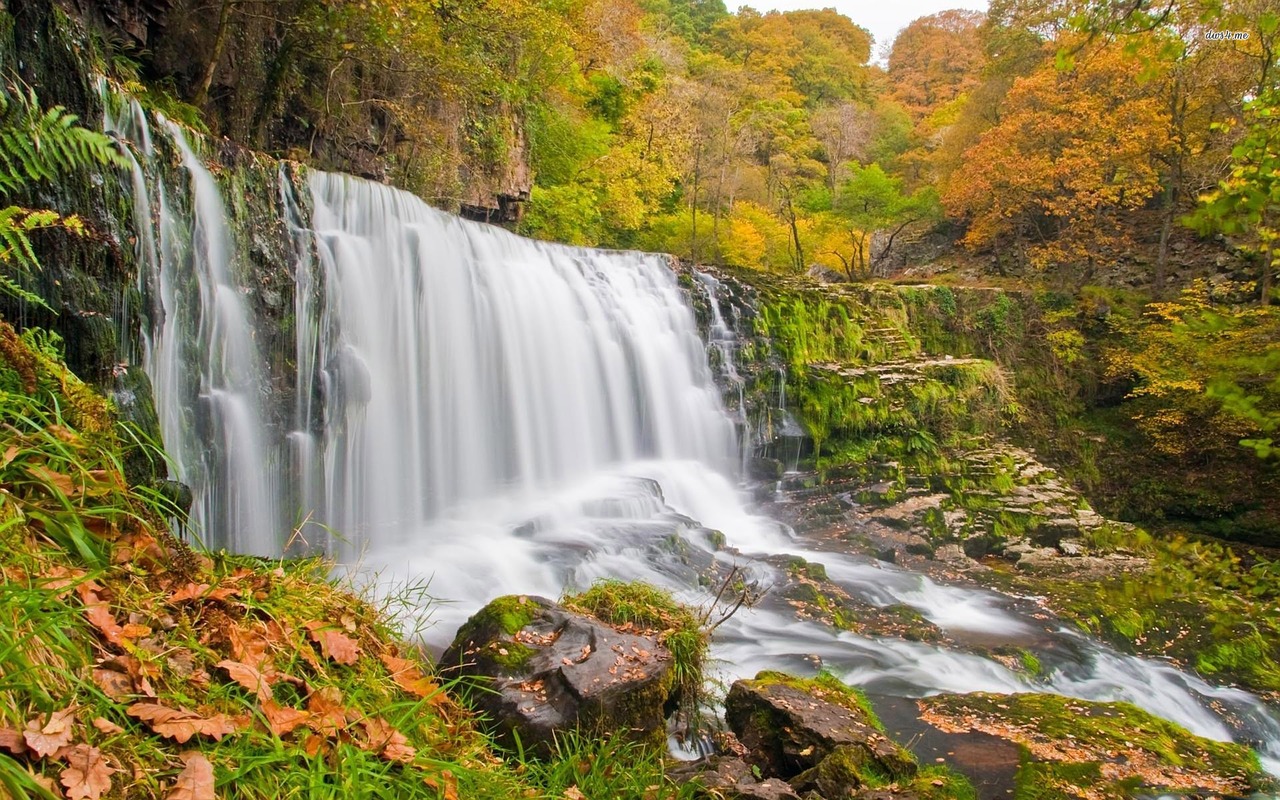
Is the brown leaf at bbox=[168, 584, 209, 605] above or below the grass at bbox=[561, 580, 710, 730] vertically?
above

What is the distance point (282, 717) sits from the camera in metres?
1.98

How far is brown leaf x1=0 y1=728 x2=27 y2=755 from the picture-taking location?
141cm

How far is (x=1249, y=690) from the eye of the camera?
6.66 metres

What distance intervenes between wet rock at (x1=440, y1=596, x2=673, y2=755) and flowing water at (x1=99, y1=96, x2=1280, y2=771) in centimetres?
53

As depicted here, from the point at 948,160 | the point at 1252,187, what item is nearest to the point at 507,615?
the point at 1252,187

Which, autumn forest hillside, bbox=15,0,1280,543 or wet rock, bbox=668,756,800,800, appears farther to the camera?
autumn forest hillside, bbox=15,0,1280,543

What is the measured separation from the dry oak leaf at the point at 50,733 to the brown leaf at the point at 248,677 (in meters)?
0.45

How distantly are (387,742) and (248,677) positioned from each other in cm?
46

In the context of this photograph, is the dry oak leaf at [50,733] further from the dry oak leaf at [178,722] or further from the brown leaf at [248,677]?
the brown leaf at [248,677]

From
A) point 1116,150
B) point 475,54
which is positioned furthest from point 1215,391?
point 1116,150

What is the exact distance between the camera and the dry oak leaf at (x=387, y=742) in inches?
83.0

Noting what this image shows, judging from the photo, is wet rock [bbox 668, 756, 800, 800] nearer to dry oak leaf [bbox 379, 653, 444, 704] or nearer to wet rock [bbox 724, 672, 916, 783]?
wet rock [bbox 724, 672, 916, 783]

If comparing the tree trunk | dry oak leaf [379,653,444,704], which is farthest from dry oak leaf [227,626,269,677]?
the tree trunk

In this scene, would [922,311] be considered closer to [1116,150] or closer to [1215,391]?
[1116,150]
